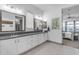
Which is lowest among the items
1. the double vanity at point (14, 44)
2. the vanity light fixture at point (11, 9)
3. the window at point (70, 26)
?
the double vanity at point (14, 44)

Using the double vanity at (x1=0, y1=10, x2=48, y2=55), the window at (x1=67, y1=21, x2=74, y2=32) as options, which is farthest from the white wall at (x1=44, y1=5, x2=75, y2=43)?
the window at (x1=67, y1=21, x2=74, y2=32)

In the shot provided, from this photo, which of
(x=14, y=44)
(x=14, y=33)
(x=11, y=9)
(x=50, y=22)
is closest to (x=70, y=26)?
(x=50, y=22)

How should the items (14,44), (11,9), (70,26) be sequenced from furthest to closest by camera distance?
1. (70,26)
2. (11,9)
3. (14,44)

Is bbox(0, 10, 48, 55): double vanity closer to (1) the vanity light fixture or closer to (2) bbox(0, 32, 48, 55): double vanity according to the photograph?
(2) bbox(0, 32, 48, 55): double vanity

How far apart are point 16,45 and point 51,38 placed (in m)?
3.58

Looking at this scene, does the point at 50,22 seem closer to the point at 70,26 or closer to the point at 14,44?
the point at 14,44

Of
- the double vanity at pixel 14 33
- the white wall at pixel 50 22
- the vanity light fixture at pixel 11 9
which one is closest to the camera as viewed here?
the double vanity at pixel 14 33

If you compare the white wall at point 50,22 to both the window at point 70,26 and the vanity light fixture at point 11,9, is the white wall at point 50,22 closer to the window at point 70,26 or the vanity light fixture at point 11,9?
the vanity light fixture at point 11,9

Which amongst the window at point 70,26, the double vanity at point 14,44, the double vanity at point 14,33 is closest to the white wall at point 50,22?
the double vanity at point 14,33

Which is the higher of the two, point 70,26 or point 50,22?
point 50,22

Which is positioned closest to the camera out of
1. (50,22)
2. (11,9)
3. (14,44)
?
(14,44)

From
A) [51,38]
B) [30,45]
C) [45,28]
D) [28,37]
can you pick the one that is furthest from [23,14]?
[51,38]

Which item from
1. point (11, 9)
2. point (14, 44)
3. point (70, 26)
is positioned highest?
point (11, 9)

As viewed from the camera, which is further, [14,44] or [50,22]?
[50,22]
